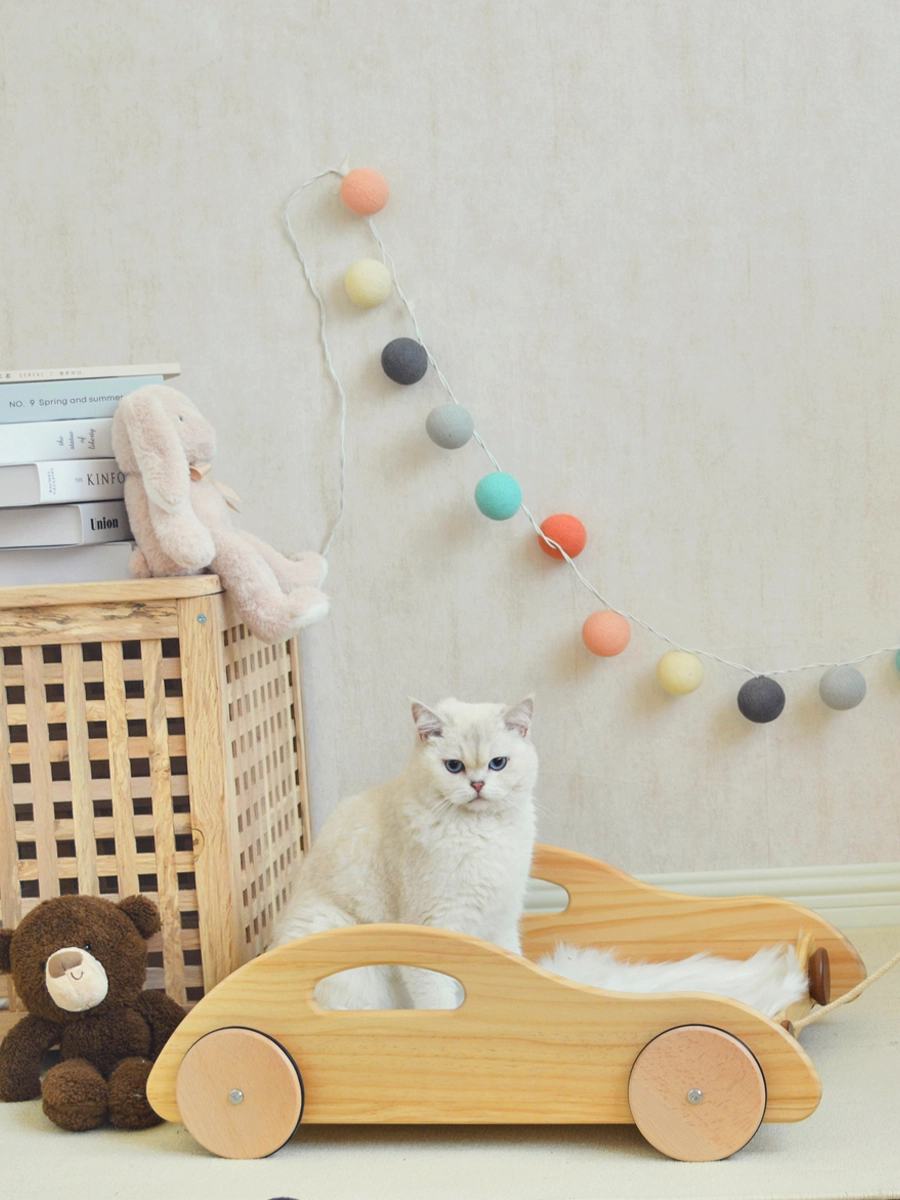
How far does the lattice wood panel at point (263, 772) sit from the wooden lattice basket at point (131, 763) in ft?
0.04

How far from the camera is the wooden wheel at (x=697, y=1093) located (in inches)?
36.3

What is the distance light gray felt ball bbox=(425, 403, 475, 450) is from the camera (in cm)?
151

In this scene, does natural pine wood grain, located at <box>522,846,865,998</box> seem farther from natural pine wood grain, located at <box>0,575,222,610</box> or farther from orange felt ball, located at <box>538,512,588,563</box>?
natural pine wood grain, located at <box>0,575,222,610</box>

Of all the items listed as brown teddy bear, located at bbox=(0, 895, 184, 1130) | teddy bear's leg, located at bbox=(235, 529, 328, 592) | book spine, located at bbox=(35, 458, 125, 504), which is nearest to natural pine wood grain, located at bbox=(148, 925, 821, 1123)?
brown teddy bear, located at bbox=(0, 895, 184, 1130)

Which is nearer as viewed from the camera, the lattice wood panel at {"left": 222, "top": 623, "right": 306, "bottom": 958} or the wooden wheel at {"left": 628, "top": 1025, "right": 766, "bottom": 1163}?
the wooden wheel at {"left": 628, "top": 1025, "right": 766, "bottom": 1163}

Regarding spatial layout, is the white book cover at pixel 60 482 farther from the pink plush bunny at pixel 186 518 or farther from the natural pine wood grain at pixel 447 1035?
the natural pine wood grain at pixel 447 1035

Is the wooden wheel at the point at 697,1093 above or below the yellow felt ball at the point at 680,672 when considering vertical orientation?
below

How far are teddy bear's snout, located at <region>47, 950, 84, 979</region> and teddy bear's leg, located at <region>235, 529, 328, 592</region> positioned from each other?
49cm

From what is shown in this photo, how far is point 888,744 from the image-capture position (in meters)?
1.59

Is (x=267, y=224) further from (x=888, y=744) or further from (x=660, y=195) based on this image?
(x=888, y=744)

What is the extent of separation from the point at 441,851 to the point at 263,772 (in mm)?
357

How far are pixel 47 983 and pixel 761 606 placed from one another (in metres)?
1.10

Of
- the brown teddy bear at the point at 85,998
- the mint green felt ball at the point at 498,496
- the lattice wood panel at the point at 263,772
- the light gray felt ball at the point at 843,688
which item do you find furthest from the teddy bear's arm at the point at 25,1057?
the light gray felt ball at the point at 843,688

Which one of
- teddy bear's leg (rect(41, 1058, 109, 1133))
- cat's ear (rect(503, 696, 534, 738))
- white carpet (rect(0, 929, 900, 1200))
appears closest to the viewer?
white carpet (rect(0, 929, 900, 1200))
